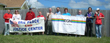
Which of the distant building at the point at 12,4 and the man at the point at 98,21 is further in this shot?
the distant building at the point at 12,4

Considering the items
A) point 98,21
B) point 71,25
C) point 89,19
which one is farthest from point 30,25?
point 98,21

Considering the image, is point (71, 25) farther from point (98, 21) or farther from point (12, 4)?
point (12, 4)

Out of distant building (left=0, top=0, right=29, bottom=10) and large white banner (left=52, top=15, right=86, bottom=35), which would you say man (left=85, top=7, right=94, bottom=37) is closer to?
large white banner (left=52, top=15, right=86, bottom=35)

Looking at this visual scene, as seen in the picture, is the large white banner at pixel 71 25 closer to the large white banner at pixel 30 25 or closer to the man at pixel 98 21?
the man at pixel 98 21

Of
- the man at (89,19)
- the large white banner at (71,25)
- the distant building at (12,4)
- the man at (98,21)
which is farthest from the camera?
the distant building at (12,4)

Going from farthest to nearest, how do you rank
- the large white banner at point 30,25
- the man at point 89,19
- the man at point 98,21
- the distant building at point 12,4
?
the distant building at point 12,4
the large white banner at point 30,25
the man at point 89,19
the man at point 98,21

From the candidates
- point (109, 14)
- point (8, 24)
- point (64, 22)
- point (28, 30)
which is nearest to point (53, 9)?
point (64, 22)

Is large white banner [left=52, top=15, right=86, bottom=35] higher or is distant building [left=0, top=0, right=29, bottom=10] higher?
distant building [left=0, top=0, right=29, bottom=10]

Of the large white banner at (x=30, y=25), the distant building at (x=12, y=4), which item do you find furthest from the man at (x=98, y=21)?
the distant building at (x=12, y=4)

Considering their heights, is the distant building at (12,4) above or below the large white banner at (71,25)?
above

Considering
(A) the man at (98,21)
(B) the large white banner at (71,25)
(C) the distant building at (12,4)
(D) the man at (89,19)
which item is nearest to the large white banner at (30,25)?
(B) the large white banner at (71,25)

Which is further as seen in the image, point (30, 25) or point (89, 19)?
point (30, 25)

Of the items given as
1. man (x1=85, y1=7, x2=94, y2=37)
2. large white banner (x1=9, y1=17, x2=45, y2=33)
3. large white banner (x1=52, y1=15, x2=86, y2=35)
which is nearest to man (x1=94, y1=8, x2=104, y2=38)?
man (x1=85, y1=7, x2=94, y2=37)

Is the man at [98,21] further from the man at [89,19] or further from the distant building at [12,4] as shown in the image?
the distant building at [12,4]
